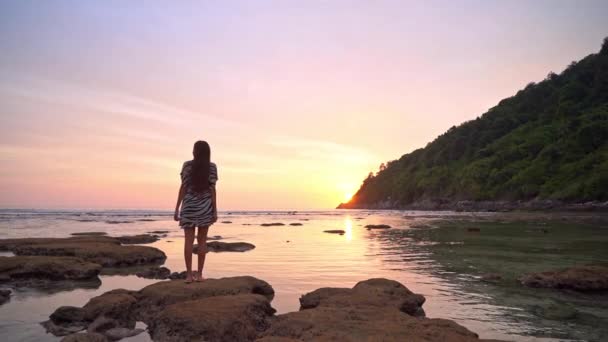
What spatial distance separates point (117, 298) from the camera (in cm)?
748

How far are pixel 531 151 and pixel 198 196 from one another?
304 feet

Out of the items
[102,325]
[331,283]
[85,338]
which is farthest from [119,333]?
[331,283]

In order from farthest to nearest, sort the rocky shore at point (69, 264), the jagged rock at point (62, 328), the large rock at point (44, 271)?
the large rock at point (44, 271) < the rocky shore at point (69, 264) < the jagged rock at point (62, 328)

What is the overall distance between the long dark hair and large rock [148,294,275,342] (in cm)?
257

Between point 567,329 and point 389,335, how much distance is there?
339 cm

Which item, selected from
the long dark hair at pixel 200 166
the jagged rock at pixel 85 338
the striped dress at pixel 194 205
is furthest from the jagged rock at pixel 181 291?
the long dark hair at pixel 200 166

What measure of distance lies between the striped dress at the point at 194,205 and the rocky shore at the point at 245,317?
125 centimetres

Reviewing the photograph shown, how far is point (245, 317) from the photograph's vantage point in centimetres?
642

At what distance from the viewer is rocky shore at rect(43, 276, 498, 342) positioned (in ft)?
18.0

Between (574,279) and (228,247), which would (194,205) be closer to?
(574,279)

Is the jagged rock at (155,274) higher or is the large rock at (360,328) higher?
the large rock at (360,328)

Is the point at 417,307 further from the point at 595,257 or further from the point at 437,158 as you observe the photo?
the point at 437,158

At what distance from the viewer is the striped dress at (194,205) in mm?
8672

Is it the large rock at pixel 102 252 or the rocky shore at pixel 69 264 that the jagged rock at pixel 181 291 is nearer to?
the rocky shore at pixel 69 264
